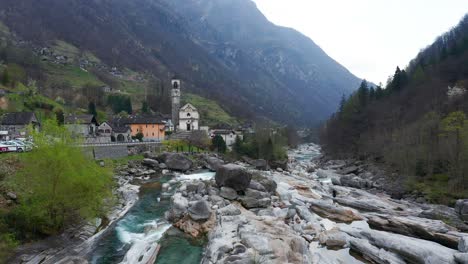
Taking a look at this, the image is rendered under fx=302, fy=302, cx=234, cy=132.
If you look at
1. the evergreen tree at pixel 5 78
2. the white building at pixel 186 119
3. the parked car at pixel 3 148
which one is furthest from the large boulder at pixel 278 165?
the evergreen tree at pixel 5 78

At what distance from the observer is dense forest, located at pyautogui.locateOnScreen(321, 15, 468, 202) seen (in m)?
46.1

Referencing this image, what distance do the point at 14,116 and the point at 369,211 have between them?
249ft

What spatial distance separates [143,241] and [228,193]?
15978mm

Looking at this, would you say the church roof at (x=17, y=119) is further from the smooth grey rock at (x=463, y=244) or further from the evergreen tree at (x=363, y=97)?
the evergreen tree at (x=363, y=97)

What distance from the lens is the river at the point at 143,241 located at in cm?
2341

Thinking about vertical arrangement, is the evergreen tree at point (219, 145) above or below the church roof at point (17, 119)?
below

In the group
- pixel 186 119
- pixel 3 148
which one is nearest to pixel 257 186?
pixel 3 148

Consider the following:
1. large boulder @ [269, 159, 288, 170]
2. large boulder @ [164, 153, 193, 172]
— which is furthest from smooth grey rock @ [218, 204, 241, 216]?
large boulder @ [269, 159, 288, 170]

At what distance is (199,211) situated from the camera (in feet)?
103

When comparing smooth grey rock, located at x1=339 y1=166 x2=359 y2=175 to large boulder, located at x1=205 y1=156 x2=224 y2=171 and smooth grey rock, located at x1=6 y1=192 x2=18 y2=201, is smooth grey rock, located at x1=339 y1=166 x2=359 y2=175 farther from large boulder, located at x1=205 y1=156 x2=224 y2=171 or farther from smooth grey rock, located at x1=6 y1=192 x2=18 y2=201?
smooth grey rock, located at x1=6 y1=192 x2=18 y2=201

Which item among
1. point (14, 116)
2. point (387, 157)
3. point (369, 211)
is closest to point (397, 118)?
point (387, 157)

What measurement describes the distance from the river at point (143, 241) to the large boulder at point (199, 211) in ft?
8.41

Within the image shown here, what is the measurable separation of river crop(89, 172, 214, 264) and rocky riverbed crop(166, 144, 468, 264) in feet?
4.87

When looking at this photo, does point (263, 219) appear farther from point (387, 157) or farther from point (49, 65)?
point (49, 65)
